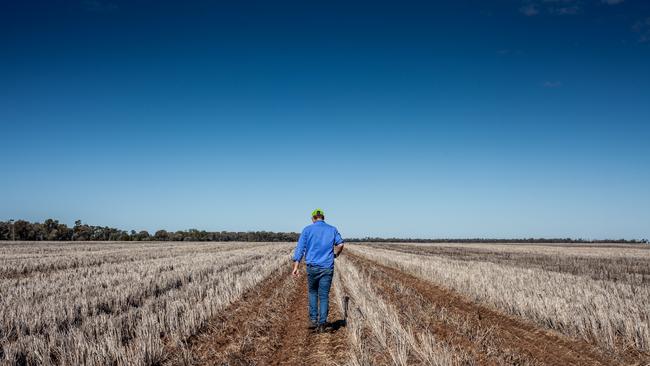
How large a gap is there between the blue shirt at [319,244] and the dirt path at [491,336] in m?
2.40

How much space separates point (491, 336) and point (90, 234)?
434ft

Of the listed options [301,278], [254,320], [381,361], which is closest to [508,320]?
[381,361]

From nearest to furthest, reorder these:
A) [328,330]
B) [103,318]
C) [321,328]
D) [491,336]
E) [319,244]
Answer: [491,336] → [103,318] → [321,328] → [328,330] → [319,244]

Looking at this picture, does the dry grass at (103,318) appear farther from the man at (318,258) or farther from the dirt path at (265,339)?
the man at (318,258)

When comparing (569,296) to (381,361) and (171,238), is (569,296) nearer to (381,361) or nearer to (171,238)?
(381,361)

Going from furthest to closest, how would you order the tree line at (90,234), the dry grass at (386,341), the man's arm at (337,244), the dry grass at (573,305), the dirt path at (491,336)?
1. the tree line at (90,234)
2. the man's arm at (337,244)
3. the dry grass at (573,305)
4. the dirt path at (491,336)
5. the dry grass at (386,341)

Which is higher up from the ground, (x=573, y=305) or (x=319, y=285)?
(x=319, y=285)

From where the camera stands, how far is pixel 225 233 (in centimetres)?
16512

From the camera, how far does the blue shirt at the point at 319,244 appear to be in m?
8.04

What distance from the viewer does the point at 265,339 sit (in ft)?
23.8

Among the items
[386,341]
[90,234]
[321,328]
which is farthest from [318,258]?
[90,234]

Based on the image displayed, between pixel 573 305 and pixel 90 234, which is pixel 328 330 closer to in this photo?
pixel 573 305

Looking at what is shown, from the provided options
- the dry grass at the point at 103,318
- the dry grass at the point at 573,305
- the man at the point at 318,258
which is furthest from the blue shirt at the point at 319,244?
the dry grass at the point at 573,305

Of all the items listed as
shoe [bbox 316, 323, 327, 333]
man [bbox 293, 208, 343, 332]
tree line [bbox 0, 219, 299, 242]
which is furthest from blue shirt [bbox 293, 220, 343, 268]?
tree line [bbox 0, 219, 299, 242]
